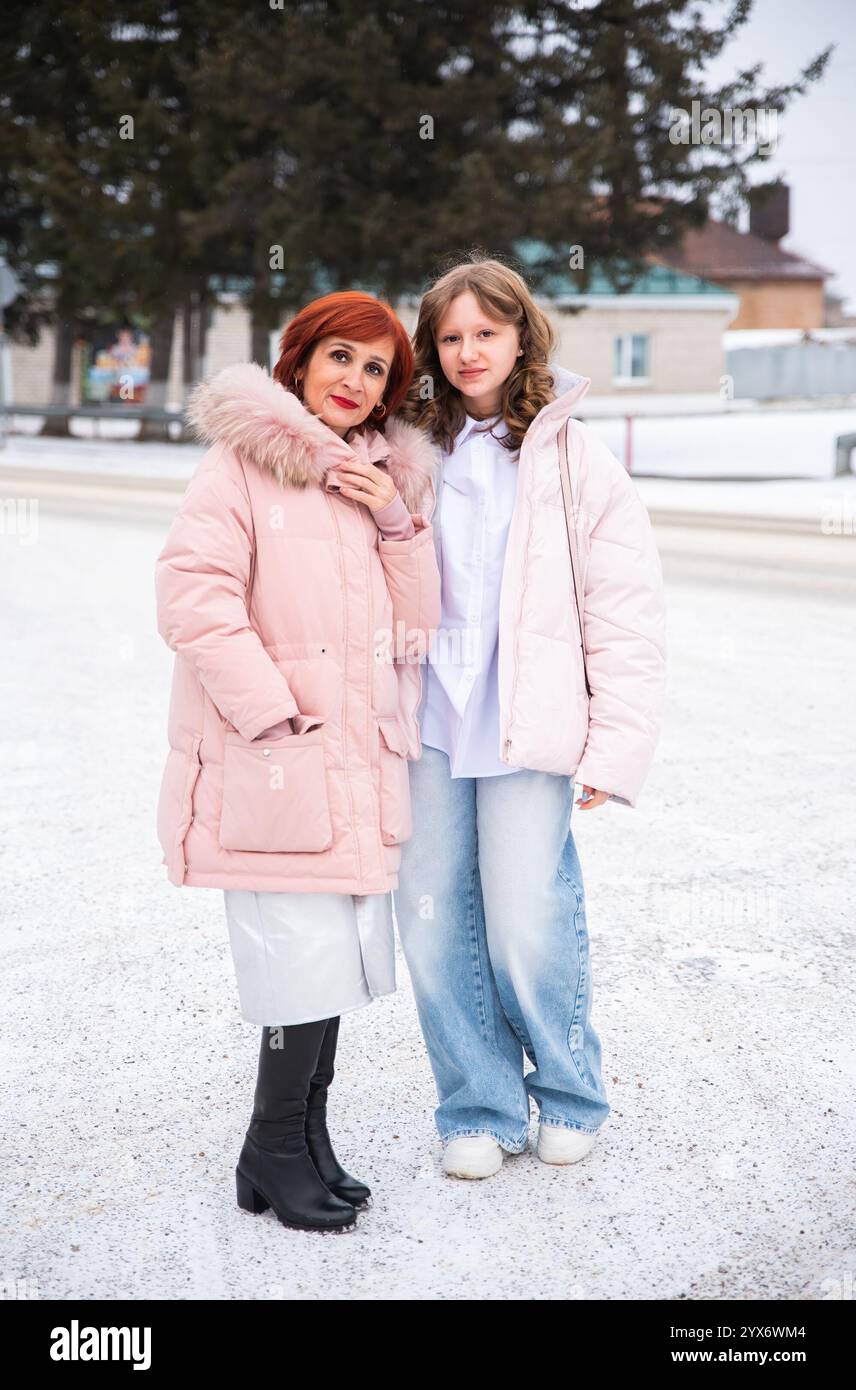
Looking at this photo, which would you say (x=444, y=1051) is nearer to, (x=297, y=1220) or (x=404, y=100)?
(x=297, y=1220)

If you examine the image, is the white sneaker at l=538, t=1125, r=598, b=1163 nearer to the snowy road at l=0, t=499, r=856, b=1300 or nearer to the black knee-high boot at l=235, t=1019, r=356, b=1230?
the snowy road at l=0, t=499, r=856, b=1300

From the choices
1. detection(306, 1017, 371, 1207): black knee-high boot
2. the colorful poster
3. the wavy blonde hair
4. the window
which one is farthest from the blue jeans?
the window

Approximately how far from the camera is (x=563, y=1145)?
314 centimetres

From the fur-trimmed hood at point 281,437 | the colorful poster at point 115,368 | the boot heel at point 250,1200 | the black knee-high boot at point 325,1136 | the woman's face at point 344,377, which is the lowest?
the boot heel at point 250,1200

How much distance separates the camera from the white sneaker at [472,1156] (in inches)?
121

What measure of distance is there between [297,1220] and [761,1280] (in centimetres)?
89

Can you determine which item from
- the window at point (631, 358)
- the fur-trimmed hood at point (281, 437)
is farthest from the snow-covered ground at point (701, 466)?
the fur-trimmed hood at point (281, 437)

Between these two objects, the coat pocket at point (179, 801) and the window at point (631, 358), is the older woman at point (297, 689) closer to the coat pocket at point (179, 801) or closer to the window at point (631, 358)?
the coat pocket at point (179, 801)

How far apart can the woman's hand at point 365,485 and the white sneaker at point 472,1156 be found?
1.36 metres

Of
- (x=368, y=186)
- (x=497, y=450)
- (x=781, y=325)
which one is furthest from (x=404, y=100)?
(x=781, y=325)

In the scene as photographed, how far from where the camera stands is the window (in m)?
48.5

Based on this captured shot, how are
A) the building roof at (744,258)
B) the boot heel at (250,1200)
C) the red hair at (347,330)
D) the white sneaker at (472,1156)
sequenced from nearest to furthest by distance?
the red hair at (347,330), the boot heel at (250,1200), the white sneaker at (472,1156), the building roof at (744,258)

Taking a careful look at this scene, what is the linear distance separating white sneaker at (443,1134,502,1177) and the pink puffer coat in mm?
665

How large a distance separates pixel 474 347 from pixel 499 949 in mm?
1249
